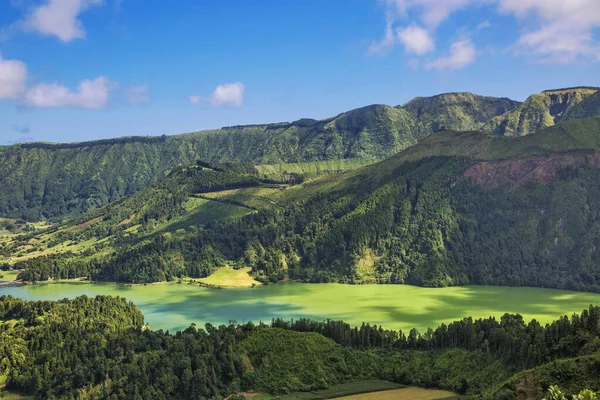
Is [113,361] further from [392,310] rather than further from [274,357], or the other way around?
[392,310]

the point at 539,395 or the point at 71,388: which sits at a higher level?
the point at 539,395

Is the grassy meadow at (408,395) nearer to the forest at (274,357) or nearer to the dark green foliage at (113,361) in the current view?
the forest at (274,357)

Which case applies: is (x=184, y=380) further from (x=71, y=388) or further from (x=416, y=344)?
(x=416, y=344)

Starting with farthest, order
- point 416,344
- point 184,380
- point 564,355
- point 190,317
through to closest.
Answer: point 190,317
point 416,344
point 184,380
point 564,355

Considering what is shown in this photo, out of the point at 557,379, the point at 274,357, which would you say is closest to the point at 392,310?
the point at 274,357

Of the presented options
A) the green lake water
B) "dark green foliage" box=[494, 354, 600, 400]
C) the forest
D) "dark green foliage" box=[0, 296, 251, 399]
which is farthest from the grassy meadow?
the green lake water

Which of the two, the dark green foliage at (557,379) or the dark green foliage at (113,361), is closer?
the dark green foliage at (557,379)

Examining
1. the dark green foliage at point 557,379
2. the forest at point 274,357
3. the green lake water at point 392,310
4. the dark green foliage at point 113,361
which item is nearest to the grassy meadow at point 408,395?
the forest at point 274,357

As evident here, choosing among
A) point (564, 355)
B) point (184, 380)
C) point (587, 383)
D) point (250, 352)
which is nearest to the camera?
point (587, 383)

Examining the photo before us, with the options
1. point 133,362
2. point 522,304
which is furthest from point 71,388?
point 522,304
